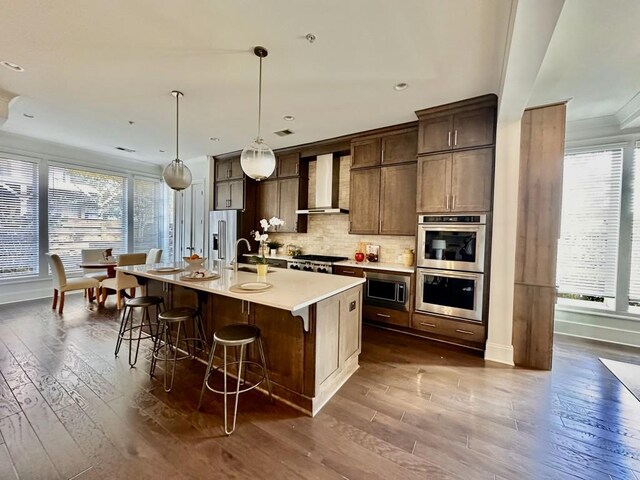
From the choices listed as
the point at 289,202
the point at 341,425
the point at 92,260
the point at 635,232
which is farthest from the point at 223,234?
the point at 635,232

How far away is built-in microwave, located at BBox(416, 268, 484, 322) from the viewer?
10.3 ft

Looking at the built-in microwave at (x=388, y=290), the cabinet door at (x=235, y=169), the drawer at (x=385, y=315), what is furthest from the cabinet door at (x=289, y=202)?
A: the drawer at (x=385, y=315)

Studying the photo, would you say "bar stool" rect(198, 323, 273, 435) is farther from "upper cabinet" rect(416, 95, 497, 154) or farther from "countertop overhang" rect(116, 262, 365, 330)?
"upper cabinet" rect(416, 95, 497, 154)

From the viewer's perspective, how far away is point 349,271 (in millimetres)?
4035

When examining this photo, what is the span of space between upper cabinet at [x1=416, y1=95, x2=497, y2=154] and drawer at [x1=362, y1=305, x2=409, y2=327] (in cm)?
214

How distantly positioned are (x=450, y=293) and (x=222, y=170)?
16.5 feet

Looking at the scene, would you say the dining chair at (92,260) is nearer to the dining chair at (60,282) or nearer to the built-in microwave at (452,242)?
the dining chair at (60,282)

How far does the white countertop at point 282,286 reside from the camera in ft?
5.90

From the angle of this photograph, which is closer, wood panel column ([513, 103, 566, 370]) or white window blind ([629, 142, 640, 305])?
wood panel column ([513, 103, 566, 370])

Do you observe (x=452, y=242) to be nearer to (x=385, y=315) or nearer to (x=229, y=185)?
(x=385, y=315)

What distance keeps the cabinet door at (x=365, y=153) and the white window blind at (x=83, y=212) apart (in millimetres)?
5593

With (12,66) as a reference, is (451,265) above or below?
below

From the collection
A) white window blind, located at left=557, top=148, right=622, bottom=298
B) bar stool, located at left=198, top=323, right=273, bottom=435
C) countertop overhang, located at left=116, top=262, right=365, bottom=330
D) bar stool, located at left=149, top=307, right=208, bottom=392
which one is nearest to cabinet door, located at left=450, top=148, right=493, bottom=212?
white window blind, located at left=557, top=148, right=622, bottom=298

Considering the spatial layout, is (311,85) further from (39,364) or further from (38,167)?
(38,167)
